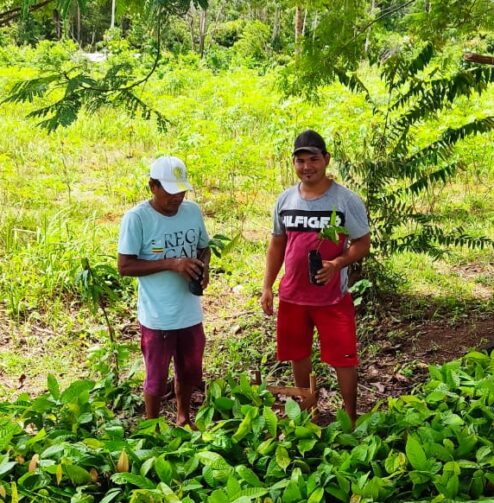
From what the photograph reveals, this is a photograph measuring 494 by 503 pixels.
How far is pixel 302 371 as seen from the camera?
3840 millimetres

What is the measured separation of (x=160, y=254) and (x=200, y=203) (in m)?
4.96

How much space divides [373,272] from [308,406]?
230 centimetres

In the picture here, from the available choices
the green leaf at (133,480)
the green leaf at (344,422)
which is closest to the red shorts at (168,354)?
the green leaf at (344,422)

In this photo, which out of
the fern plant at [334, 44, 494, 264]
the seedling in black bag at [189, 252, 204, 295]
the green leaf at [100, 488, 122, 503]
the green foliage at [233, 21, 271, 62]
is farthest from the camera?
the green foliage at [233, 21, 271, 62]

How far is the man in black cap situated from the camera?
3.47 m

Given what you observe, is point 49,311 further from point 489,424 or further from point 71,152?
point 71,152

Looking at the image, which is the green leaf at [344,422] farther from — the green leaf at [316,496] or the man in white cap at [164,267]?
the man in white cap at [164,267]

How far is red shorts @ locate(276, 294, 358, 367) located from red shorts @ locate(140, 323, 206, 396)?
0.49 m

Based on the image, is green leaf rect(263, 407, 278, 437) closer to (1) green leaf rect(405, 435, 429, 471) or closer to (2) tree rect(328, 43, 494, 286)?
(1) green leaf rect(405, 435, 429, 471)

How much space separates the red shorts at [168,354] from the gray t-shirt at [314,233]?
0.56 m

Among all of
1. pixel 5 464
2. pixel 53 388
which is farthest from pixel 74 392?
pixel 5 464

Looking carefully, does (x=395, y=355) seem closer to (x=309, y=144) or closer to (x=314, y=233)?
(x=314, y=233)

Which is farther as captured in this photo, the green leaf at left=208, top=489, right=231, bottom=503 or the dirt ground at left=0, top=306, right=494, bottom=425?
the dirt ground at left=0, top=306, right=494, bottom=425

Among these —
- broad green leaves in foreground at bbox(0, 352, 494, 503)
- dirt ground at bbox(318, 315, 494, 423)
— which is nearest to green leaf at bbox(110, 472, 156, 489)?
broad green leaves in foreground at bbox(0, 352, 494, 503)
